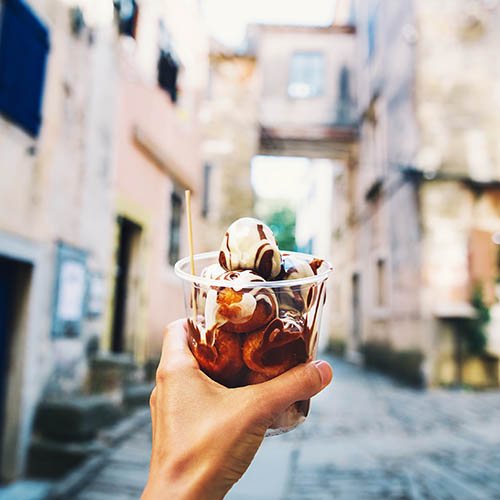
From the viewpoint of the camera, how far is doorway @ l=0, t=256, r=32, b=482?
484cm

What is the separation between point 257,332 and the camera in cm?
123

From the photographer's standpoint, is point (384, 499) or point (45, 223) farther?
point (45, 223)

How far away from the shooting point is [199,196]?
1275cm

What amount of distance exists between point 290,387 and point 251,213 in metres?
14.5

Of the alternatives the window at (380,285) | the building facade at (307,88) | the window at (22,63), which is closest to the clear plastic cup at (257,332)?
the window at (22,63)

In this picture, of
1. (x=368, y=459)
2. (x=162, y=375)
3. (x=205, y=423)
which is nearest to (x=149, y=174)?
(x=368, y=459)

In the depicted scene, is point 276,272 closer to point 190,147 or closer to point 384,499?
point 384,499

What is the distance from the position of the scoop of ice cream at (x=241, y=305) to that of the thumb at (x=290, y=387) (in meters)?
0.15

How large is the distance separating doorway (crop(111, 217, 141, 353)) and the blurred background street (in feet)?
0.12

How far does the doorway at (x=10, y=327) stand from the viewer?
190 inches

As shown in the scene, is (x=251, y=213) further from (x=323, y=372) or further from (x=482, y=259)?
(x=323, y=372)

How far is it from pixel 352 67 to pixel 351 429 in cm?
1438

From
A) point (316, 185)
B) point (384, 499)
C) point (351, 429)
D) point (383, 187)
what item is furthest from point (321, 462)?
point (316, 185)

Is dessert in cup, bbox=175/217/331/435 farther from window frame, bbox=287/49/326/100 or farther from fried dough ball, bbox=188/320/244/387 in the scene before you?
window frame, bbox=287/49/326/100
